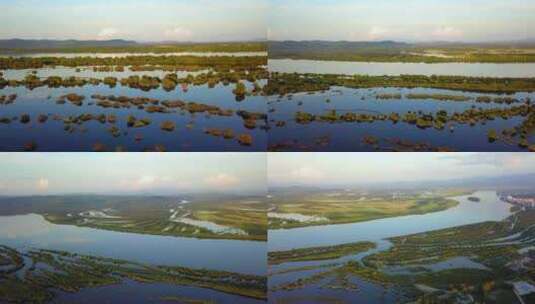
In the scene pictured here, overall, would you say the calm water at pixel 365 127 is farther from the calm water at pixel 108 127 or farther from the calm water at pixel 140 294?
the calm water at pixel 140 294

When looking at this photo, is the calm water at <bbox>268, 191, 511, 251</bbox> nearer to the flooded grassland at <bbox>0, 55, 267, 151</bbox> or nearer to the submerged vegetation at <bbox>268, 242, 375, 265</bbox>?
the submerged vegetation at <bbox>268, 242, 375, 265</bbox>

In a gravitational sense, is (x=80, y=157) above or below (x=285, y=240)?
above

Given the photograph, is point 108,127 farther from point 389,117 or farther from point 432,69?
point 432,69

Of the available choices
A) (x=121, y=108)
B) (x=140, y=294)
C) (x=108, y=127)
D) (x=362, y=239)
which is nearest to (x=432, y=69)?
(x=362, y=239)

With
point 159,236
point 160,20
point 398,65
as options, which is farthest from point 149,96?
point 398,65

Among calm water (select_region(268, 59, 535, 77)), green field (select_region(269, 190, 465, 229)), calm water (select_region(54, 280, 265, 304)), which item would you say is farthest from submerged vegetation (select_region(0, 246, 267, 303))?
calm water (select_region(268, 59, 535, 77))

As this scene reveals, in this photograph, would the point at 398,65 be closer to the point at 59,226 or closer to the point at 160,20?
the point at 160,20
